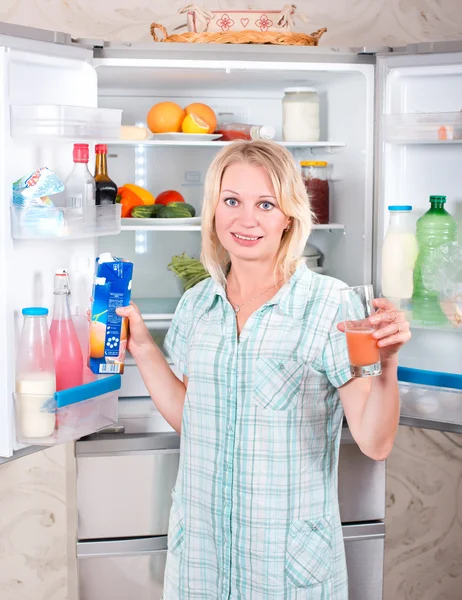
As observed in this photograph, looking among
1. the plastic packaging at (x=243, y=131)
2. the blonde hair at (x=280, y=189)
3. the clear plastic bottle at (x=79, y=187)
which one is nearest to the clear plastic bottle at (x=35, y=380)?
the clear plastic bottle at (x=79, y=187)

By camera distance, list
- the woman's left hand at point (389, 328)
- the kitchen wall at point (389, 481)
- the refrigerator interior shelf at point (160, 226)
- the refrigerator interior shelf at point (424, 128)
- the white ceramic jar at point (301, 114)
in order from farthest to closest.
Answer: the kitchen wall at point (389, 481), the white ceramic jar at point (301, 114), the refrigerator interior shelf at point (160, 226), the refrigerator interior shelf at point (424, 128), the woman's left hand at point (389, 328)

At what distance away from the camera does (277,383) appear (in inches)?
56.6

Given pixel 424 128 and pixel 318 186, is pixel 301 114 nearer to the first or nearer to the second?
pixel 318 186

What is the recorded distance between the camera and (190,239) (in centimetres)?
244

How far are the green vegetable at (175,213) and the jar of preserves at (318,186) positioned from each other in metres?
0.36

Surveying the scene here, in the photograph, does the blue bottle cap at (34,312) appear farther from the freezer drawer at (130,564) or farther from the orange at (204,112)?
the orange at (204,112)

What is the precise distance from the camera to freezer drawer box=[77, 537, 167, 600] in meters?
2.00

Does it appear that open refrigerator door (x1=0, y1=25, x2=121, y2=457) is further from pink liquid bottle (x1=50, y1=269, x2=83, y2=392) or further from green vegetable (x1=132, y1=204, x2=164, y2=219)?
green vegetable (x1=132, y1=204, x2=164, y2=219)

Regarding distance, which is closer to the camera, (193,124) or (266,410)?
(266,410)

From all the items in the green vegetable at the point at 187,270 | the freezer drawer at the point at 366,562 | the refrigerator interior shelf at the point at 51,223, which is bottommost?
the freezer drawer at the point at 366,562

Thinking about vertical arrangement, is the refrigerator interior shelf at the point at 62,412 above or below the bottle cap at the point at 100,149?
below

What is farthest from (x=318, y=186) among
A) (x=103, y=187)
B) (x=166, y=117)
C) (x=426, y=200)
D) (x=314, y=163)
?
(x=103, y=187)

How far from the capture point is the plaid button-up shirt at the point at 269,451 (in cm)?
144

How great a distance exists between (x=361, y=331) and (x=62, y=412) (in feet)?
2.15
